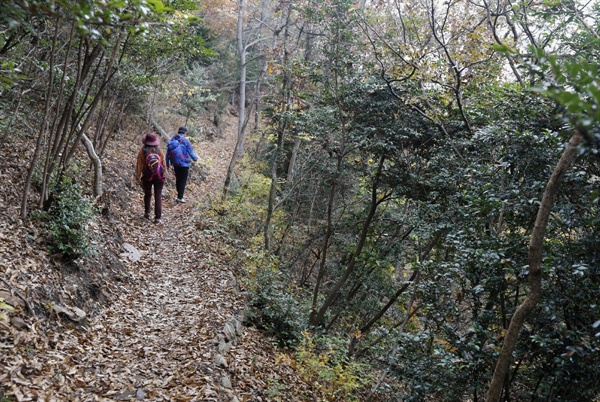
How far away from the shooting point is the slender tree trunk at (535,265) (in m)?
3.06

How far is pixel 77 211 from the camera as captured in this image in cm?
584

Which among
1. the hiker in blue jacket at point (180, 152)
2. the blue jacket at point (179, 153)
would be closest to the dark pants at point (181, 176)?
the hiker in blue jacket at point (180, 152)

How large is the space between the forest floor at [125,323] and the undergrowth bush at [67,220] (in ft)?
0.57

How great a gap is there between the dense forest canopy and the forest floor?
2.53 ft

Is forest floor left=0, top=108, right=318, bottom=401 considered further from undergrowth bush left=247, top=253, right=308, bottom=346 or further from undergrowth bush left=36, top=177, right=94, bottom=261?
undergrowth bush left=247, top=253, right=308, bottom=346

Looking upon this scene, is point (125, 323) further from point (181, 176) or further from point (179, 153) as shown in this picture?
point (181, 176)

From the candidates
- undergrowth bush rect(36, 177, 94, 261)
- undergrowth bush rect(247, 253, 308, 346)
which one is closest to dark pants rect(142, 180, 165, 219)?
undergrowth bush rect(247, 253, 308, 346)

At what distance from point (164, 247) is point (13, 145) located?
3.46m

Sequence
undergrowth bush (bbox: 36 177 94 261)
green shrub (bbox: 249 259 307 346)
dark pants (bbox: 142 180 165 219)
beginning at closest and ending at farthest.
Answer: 1. undergrowth bush (bbox: 36 177 94 261)
2. green shrub (bbox: 249 259 307 346)
3. dark pants (bbox: 142 180 165 219)

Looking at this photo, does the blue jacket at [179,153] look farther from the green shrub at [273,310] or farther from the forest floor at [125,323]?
the green shrub at [273,310]

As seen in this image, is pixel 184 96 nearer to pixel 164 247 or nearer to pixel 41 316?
pixel 164 247

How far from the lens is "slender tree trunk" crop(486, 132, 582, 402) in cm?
306

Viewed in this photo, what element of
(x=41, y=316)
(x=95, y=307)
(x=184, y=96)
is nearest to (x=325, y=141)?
→ (x=95, y=307)

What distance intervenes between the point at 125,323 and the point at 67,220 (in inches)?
67.2
